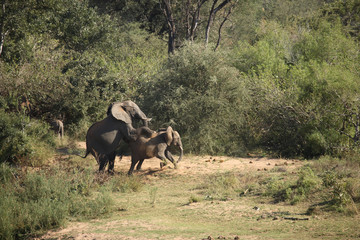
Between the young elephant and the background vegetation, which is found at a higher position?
the background vegetation

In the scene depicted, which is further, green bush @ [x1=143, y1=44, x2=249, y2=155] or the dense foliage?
green bush @ [x1=143, y1=44, x2=249, y2=155]

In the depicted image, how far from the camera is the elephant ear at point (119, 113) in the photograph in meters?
10.6

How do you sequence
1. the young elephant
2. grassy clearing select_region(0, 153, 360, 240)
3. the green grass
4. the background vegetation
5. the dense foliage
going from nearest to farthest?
the green grass → grassy clearing select_region(0, 153, 360, 240) → the young elephant → the background vegetation → the dense foliage

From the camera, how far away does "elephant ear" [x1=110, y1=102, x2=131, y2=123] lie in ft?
34.9

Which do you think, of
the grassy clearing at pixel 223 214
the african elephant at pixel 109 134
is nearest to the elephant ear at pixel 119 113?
the african elephant at pixel 109 134

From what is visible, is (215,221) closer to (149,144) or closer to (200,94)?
(149,144)

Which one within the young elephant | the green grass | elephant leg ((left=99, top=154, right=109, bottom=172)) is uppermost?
the young elephant

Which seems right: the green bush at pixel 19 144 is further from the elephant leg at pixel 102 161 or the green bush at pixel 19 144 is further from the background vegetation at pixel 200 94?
the elephant leg at pixel 102 161

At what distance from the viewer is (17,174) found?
10.4 meters

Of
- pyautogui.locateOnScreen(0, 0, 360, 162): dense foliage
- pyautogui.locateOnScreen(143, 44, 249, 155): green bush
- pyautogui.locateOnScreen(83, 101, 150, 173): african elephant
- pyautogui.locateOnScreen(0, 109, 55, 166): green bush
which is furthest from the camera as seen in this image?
pyautogui.locateOnScreen(143, 44, 249, 155): green bush

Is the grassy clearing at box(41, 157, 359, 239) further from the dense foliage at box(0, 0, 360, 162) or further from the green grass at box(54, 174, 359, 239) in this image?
the dense foliage at box(0, 0, 360, 162)

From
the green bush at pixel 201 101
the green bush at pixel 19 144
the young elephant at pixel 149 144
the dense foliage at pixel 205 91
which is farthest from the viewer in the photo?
the green bush at pixel 201 101

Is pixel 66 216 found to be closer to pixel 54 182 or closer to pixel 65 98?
pixel 54 182

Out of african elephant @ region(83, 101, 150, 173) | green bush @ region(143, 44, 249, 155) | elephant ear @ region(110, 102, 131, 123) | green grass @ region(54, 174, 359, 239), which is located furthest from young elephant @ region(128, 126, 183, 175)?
green bush @ region(143, 44, 249, 155)
